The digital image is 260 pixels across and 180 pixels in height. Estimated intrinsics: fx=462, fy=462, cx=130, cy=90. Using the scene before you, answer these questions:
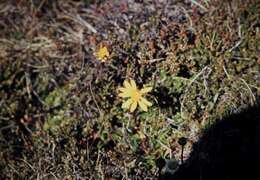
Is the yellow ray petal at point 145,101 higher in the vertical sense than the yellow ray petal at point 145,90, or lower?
lower

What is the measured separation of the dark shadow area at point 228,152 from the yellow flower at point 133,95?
14.9 inches

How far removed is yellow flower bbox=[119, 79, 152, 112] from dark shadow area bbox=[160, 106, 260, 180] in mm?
378

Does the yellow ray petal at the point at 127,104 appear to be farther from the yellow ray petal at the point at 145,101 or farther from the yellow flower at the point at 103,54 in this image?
the yellow flower at the point at 103,54

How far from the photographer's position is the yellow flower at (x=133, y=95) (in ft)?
8.25

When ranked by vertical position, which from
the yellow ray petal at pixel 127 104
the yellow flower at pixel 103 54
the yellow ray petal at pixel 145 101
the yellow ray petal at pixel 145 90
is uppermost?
the yellow flower at pixel 103 54

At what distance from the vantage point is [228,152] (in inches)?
97.8

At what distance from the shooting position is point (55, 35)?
139 inches

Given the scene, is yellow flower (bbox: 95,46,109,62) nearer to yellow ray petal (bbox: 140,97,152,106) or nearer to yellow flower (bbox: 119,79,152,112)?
yellow flower (bbox: 119,79,152,112)

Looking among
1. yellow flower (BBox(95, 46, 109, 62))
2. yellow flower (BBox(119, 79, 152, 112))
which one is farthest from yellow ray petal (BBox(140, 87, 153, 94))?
yellow flower (BBox(95, 46, 109, 62))

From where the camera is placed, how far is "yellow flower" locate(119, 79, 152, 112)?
8.25 ft

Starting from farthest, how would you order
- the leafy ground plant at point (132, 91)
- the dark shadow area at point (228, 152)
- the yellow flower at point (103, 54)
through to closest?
1. the yellow flower at point (103, 54)
2. the leafy ground plant at point (132, 91)
3. the dark shadow area at point (228, 152)

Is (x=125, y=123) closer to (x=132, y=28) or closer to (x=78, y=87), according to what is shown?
(x=78, y=87)

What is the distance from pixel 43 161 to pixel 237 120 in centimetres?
110

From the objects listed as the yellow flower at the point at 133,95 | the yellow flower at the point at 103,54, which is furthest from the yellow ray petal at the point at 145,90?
the yellow flower at the point at 103,54
